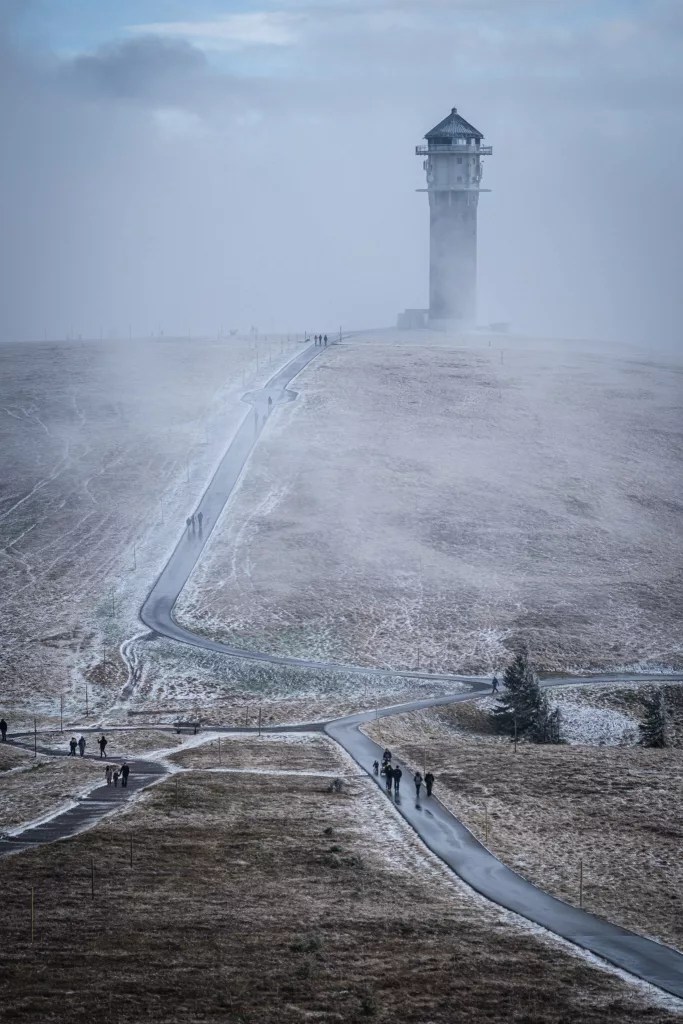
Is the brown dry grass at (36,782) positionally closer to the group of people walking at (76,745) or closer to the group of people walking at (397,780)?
the group of people walking at (76,745)

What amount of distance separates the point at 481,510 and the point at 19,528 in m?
31.9

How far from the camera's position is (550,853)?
32.5 m

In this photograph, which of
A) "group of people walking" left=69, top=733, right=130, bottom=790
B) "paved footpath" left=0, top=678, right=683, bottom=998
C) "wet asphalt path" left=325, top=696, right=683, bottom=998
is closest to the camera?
"wet asphalt path" left=325, top=696, right=683, bottom=998

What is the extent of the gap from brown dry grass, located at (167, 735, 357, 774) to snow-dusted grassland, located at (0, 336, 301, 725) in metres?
10.2

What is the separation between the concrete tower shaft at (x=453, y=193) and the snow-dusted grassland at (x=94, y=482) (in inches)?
859

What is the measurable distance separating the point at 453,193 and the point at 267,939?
116873 millimetres

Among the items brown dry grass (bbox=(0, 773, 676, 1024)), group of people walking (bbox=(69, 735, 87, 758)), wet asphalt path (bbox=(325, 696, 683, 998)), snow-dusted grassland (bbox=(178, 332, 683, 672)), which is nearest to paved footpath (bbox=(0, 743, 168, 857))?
brown dry grass (bbox=(0, 773, 676, 1024))

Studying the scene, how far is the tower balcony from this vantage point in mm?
130125

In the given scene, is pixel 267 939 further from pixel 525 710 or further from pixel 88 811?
pixel 525 710

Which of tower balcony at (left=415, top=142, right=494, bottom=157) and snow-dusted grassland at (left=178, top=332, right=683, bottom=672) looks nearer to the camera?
snow-dusted grassland at (left=178, top=332, right=683, bottom=672)

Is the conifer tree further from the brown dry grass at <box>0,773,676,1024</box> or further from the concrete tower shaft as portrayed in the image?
the concrete tower shaft

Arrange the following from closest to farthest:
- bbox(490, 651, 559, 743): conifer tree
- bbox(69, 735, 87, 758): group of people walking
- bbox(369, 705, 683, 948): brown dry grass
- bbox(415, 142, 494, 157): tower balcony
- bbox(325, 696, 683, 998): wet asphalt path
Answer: bbox(325, 696, 683, 998): wet asphalt path → bbox(369, 705, 683, 948): brown dry grass → bbox(69, 735, 87, 758): group of people walking → bbox(490, 651, 559, 743): conifer tree → bbox(415, 142, 494, 157): tower balcony

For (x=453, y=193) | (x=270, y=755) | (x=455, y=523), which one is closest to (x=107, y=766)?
(x=270, y=755)

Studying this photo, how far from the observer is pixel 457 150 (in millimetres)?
130125
